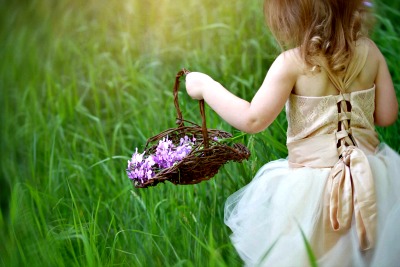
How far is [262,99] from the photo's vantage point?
66.4 inches

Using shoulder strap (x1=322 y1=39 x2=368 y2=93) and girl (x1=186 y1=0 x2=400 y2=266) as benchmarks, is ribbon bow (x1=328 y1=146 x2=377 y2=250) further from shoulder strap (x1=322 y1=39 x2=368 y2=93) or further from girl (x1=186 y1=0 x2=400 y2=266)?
shoulder strap (x1=322 y1=39 x2=368 y2=93)

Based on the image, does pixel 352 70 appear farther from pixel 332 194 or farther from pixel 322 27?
pixel 332 194

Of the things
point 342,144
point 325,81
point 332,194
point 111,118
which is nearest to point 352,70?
point 325,81

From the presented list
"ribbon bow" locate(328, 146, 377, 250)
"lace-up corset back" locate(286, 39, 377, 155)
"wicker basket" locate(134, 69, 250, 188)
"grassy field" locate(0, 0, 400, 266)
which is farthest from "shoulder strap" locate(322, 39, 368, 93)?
"grassy field" locate(0, 0, 400, 266)

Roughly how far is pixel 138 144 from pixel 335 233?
1400 mm

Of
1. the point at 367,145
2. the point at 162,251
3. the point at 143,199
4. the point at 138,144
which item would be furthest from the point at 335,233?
the point at 138,144

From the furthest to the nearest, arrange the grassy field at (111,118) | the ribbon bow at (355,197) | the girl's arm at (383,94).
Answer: the grassy field at (111,118) → the girl's arm at (383,94) → the ribbon bow at (355,197)

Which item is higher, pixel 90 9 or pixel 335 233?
pixel 90 9

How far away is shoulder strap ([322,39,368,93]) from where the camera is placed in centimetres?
168

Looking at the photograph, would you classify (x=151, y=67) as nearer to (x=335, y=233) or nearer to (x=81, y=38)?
(x=81, y=38)

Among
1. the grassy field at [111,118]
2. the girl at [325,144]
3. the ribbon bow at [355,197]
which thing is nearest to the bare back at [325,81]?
the girl at [325,144]

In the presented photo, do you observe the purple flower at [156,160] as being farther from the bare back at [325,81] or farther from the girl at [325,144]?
the bare back at [325,81]

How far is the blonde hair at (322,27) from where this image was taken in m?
1.68

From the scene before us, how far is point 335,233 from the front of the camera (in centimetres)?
168
